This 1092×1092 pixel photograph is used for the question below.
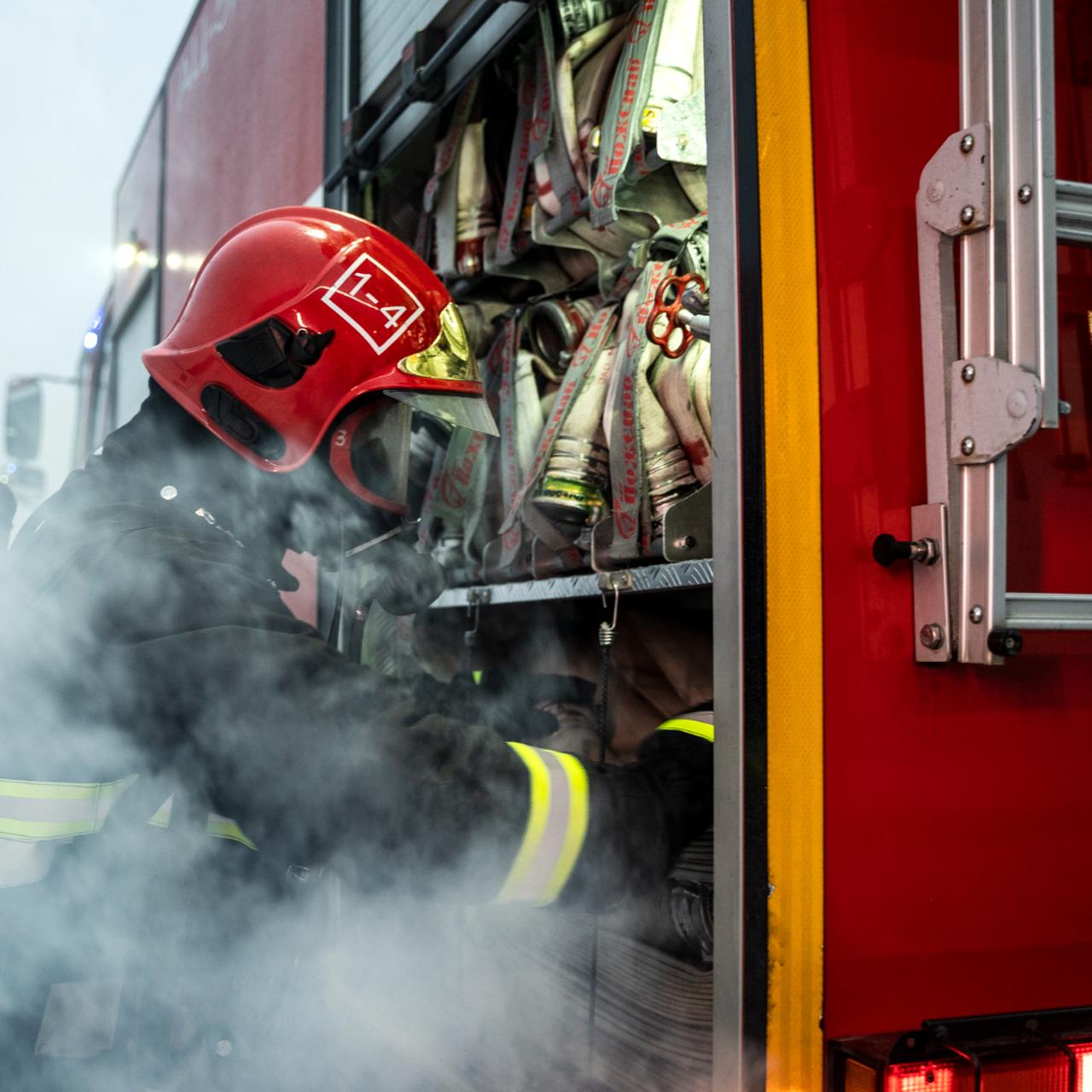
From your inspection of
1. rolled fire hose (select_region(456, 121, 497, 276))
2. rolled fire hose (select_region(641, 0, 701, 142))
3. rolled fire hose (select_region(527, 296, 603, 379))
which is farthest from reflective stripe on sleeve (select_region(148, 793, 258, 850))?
rolled fire hose (select_region(456, 121, 497, 276))

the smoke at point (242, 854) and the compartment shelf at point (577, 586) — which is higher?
the compartment shelf at point (577, 586)

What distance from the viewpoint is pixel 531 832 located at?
140cm

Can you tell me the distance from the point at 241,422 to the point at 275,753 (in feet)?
2.43

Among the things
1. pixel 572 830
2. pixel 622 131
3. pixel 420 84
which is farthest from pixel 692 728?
pixel 420 84

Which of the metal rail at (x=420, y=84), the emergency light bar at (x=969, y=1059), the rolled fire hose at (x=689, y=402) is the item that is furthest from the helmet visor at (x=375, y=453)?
the emergency light bar at (x=969, y=1059)

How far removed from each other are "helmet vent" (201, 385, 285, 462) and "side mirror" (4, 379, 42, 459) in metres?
0.80

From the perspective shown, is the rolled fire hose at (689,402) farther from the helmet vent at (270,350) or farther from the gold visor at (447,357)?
the helmet vent at (270,350)

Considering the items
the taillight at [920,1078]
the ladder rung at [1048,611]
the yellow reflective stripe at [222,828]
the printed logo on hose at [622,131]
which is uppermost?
the printed logo on hose at [622,131]

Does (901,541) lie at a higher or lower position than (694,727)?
higher

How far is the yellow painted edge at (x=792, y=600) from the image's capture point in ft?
3.75

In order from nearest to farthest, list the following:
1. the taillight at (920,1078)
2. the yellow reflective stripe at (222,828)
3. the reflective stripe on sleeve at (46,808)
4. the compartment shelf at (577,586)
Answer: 1. the taillight at (920,1078)
2. the reflective stripe on sleeve at (46,808)
3. the compartment shelf at (577,586)
4. the yellow reflective stripe at (222,828)

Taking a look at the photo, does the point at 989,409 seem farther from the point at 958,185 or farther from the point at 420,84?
the point at 420,84

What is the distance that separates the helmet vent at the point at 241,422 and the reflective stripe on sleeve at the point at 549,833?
31.8 inches

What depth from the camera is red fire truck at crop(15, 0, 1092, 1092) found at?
45.0 inches
